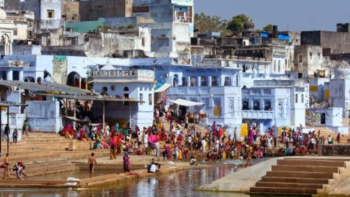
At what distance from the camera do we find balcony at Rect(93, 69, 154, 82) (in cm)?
4738

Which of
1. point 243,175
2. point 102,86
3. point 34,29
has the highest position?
point 34,29

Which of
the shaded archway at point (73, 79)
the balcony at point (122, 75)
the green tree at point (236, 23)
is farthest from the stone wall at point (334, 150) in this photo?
the green tree at point (236, 23)

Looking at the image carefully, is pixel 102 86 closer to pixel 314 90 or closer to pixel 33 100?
pixel 33 100

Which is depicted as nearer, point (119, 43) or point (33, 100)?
point (33, 100)

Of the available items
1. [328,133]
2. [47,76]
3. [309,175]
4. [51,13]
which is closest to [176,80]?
[47,76]

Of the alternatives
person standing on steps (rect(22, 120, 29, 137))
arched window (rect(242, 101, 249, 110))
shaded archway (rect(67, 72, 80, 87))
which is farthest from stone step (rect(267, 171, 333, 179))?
arched window (rect(242, 101, 249, 110))

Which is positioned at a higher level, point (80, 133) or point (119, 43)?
point (119, 43)

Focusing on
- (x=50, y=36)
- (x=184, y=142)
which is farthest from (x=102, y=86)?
(x=50, y=36)

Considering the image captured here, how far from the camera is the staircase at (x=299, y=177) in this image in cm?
2934

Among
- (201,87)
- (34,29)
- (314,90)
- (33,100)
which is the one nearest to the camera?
(33,100)

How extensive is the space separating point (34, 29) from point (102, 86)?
14549mm

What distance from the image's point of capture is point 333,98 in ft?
209

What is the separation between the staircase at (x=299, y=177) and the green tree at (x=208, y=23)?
5585 centimetres

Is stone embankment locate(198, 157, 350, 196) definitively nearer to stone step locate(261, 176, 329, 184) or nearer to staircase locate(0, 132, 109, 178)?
stone step locate(261, 176, 329, 184)
